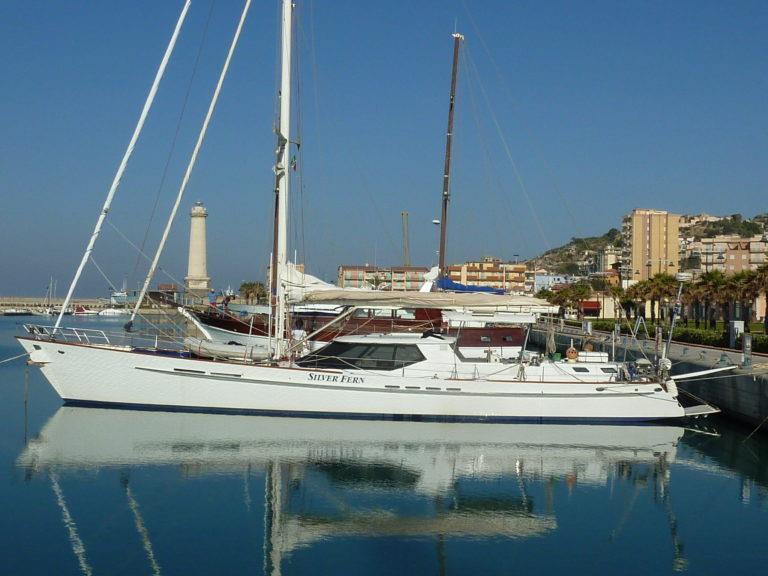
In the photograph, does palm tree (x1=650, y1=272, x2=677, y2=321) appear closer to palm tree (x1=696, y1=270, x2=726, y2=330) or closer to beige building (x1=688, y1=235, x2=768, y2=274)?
palm tree (x1=696, y1=270, x2=726, y2=330)

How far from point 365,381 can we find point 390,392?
733mm

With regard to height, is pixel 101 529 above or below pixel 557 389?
below

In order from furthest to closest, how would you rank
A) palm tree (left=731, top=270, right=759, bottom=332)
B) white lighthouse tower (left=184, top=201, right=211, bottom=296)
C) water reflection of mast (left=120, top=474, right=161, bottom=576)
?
white lighthouse tower (left=184, top=201, right=211, bottom=296) → palm tree (left=731, top=270, right=759, bottom=332) → water reflection of mast (left=120, top=474, right=161, bottom=576)

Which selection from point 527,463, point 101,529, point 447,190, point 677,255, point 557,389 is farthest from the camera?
point 677,255

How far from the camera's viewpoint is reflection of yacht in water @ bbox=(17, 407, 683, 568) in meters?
14.5

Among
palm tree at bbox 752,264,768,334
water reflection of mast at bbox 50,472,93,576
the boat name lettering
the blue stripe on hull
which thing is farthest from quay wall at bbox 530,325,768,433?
palm tree at bbox 752,264,768,334

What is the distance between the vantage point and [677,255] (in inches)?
5906

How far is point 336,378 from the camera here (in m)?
22.2

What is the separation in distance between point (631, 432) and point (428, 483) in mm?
7702

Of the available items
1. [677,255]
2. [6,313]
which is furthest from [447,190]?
[6,313]

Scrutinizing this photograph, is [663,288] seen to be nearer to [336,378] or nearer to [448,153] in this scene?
[448,153]

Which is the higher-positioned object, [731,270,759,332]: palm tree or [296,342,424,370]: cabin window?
[731,270,759,332]: palm tree

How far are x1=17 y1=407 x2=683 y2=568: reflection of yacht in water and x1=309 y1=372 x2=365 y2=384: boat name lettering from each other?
1.15 meters

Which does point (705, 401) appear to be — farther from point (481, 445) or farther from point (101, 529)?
point (101, 529)
